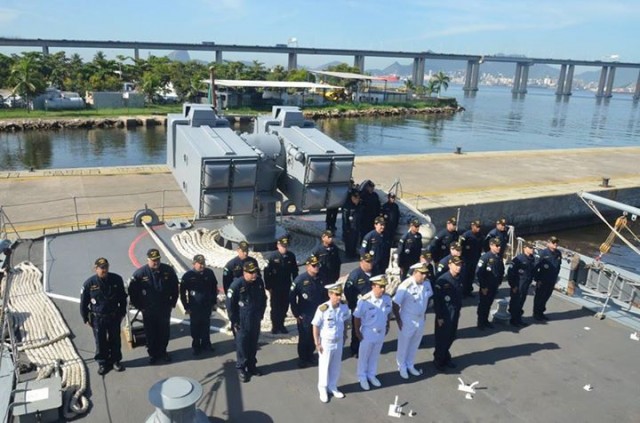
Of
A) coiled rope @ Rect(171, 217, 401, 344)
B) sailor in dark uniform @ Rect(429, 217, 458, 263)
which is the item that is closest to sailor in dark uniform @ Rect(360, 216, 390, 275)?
coiled rope @ Rect(171, 217, 401, 344)

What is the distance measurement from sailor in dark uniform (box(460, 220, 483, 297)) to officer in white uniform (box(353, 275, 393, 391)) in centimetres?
293

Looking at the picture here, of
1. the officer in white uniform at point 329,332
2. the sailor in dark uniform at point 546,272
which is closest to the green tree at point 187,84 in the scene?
the sailor in dark uniform at point 546,272

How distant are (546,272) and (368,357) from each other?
3207 mm

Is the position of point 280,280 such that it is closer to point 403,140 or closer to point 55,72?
point 403,140

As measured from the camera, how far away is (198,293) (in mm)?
5625

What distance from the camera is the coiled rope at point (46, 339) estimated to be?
4941 millimetres

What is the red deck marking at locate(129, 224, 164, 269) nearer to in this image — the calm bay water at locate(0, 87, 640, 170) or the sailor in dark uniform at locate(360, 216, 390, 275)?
the sailor in dark uniform at locate(360, 216, 390, 275)

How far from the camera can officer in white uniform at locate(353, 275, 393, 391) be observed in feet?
17.0

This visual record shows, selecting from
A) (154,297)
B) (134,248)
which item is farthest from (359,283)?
(134,248)

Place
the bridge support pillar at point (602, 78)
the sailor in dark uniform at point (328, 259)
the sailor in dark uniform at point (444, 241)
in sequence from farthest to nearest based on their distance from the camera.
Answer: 1. the bridge support pillar at point (602, 78)
2. the sailor in dark uniform at point (444, 241)
3. the sailor in dark uniform at point (328, 259)

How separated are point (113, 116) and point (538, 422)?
46848mm

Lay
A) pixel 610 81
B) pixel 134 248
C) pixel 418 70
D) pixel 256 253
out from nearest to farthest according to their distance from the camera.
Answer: pixel 256 253 → pixel 134 248 → pixel 418 70 → pixel 610 81

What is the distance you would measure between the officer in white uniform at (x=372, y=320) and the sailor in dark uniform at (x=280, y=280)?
3.91 ft

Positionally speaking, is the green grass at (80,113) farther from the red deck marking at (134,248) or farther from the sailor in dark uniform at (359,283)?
the sailor in dark uniform at (359,283)
